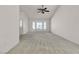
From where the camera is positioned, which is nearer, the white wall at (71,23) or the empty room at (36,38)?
the empty room at (36,38)

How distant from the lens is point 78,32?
5.13 metres

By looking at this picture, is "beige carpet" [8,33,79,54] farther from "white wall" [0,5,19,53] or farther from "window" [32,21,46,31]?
"window" [32,21,46,31]

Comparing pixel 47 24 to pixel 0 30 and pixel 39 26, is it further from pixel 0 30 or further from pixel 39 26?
pixel 0 30

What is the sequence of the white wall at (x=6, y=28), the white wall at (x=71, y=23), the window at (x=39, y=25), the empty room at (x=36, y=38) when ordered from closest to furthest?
the white wall at (x=6, y=28) → the empty room at (x=36, y=38) → the white wall at (x=71, y=23) → the window at (x=39, y=25)

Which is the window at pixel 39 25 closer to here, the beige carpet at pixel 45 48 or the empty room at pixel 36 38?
the empty room at pixel 36 38

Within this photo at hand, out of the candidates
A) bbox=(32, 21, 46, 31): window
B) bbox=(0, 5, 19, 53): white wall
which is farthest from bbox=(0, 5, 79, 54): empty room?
bbox=(32, 21, 46, 31): window

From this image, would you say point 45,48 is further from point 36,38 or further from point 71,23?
point 36,38

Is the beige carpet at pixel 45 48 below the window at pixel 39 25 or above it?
below

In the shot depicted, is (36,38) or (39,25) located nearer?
(36,38)

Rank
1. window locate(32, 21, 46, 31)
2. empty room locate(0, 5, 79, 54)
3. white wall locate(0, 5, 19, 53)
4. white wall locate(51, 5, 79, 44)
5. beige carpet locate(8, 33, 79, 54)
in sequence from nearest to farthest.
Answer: white wall locate(0, 5, 19, 53) → empty room locate(0, 5, 79, 54) → beige carpet locate(8, 33, 79, 54) → white wall locate(51, 5, 79, 44) → window locate(32, 21, 46, 31)

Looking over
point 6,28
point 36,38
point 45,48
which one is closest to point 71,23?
point 45,48

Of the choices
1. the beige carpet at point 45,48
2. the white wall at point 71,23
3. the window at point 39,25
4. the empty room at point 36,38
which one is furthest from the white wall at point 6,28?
the window at point 39,25
